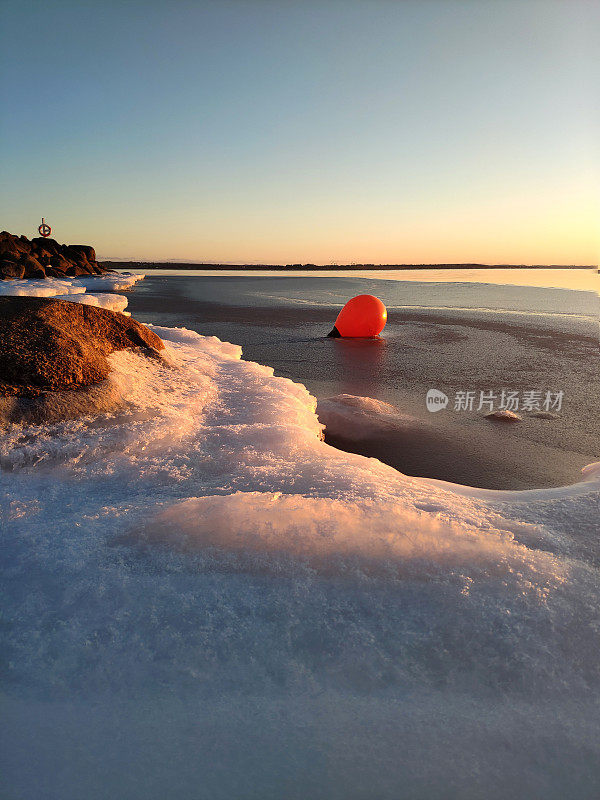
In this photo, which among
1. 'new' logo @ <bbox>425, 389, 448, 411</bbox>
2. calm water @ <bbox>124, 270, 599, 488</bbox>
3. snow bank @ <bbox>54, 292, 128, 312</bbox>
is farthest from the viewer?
snow bank @ <bbox>54, 292, 128, 312</bbox>

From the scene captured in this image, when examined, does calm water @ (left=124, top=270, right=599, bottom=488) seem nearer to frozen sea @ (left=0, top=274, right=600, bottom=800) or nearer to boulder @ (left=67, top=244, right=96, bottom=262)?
frozen sea @ (left=0, top=274, right=600, bottom=800)

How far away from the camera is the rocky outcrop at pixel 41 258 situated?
891 inches

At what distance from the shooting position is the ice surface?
1.39m

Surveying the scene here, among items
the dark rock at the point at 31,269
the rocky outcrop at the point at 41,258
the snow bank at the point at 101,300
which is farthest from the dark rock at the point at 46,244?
the snow bank at the point at 101,300

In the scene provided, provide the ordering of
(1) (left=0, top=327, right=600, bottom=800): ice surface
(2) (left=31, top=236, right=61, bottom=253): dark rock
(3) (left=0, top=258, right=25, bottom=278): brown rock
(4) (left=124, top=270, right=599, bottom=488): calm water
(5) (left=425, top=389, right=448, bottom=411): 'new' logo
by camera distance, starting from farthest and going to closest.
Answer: (2) (left=31, top=236, right=61, bottom=253): dark rock → (3) (left=0, top=258, right=25, bottom=278): brown rock → (5) (left=425, top=389, right=448, bottom=411): 'new' logo → (4) (left=124, top=270, right=599, bottom=488): calm water → (1) (left=0, top=327, right=600, bottom=800): ice surface

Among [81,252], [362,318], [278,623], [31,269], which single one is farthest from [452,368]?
[81,252]

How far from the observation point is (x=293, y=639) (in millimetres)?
1738

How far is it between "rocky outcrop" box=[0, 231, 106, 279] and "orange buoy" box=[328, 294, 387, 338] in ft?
53.5

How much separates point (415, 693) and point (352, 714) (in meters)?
0.21

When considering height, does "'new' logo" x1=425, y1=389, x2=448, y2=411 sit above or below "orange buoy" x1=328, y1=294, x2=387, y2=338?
below

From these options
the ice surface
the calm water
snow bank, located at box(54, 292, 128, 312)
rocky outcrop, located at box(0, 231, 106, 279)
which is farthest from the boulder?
the ice surface

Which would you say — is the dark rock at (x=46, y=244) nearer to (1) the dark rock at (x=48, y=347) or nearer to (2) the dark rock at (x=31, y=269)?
(2) the dark rock at (x=31, y=269)

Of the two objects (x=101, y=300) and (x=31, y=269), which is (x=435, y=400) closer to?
(x=101, y=300)

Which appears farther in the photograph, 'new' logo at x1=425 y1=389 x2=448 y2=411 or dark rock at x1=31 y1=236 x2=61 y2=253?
dark rock at x1=31 y1=236 x2=61 y2=253
